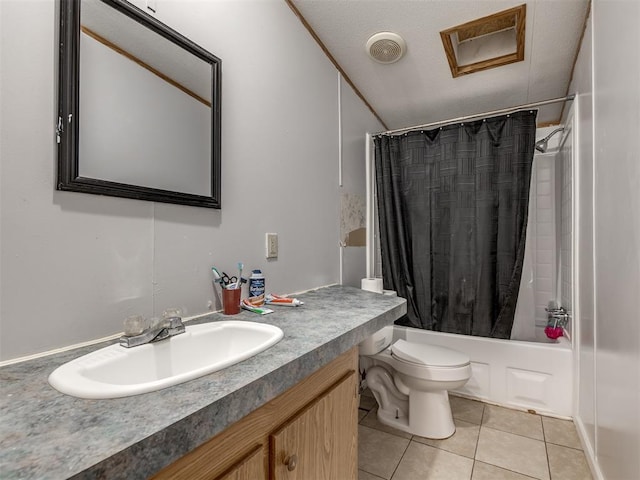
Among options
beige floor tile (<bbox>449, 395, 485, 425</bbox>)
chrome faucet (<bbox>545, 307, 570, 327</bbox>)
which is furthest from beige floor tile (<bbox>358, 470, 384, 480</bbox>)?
chrome faucet (<bbox>545, 307, 570, 327</bbox>)

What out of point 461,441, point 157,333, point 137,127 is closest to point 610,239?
point 461,441

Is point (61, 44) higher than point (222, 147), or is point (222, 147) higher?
point (61, 44)

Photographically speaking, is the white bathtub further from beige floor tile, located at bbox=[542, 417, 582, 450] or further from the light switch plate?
the light switch plate

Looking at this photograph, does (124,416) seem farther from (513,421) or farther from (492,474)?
(513,421)

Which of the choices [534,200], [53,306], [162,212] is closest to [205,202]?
[162,212]

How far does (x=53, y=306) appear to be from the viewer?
2.50 ft

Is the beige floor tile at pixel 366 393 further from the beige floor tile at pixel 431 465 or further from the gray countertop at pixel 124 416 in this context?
the gray countertop at pixel 124 416

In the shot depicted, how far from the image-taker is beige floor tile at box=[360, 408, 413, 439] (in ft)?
5.88

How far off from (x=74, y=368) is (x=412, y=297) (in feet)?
6.82

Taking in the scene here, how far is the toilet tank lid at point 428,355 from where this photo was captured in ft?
5.71

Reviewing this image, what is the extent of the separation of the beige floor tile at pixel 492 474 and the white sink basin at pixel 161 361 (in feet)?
4.29

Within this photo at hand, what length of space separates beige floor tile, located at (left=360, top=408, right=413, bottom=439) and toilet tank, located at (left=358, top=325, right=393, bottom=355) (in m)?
0.43

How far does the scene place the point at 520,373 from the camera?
6.66 ft

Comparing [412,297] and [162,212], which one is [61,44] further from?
[412,297]
